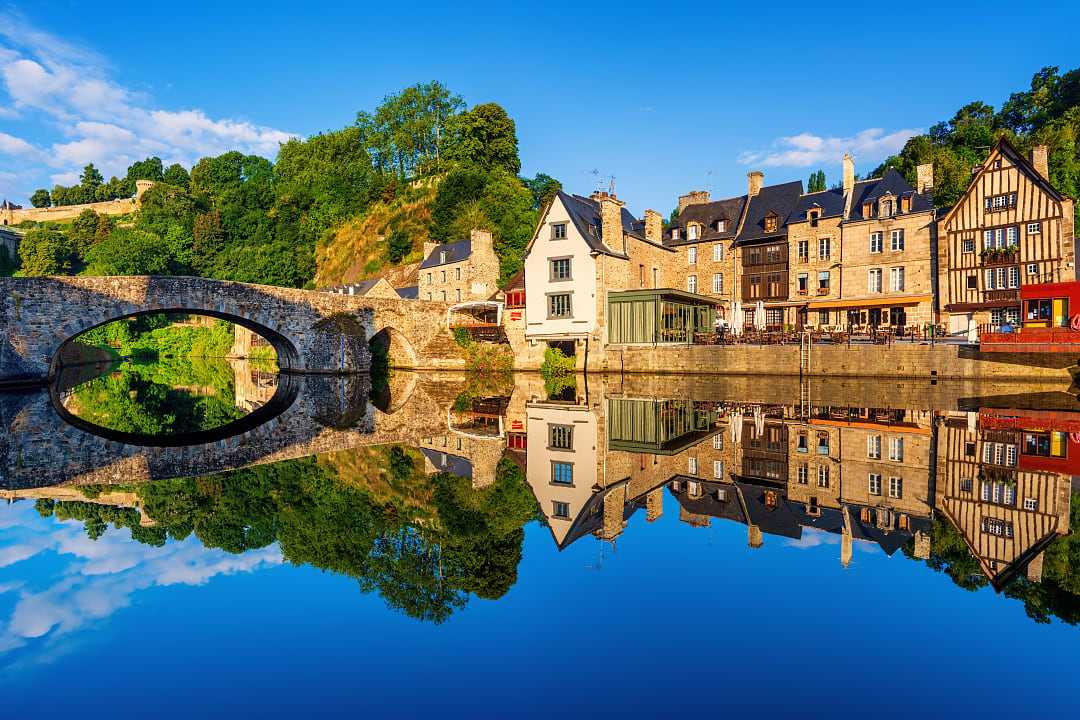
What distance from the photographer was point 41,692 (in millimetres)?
4062

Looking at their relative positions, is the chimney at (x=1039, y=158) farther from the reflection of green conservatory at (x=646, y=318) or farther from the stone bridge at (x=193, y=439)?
the stone bridge at (x=193, y=439)

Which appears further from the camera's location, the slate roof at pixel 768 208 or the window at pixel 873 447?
the slate roof at pixel 768 208

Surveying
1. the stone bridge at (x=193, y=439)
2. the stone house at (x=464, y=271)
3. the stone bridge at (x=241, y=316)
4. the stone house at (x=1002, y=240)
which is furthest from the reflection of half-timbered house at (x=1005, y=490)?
the stone house at (x=464, y=271)

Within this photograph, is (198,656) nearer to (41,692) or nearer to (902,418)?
(41,692)

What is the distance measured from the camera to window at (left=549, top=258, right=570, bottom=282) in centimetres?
3144

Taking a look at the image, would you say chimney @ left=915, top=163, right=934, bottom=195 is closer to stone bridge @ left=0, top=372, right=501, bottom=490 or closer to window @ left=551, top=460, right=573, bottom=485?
stone bridge @ left=0, top=372, right=501, bottom=490

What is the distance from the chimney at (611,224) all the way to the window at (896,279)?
13.8 meters

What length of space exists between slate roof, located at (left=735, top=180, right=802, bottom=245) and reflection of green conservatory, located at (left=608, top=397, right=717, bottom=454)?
19547 millimetres

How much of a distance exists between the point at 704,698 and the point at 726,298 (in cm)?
3515

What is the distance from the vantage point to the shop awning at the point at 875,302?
31.0 m

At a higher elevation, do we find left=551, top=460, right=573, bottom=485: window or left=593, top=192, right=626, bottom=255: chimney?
left=593, top=192, right=626, bottom=255: chimney

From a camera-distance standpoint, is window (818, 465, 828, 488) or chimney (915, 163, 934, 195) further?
chimney (915, 163, 934, 195)

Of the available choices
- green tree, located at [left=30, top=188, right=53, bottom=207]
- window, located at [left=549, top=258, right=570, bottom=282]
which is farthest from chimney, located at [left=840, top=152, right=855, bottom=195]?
green tree, located at [left=30, top=188, right=53, bottom=207]

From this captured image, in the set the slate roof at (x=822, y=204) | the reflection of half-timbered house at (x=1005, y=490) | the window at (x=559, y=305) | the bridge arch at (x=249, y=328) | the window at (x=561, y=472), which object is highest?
the slate roof at (x=822, y=204)
